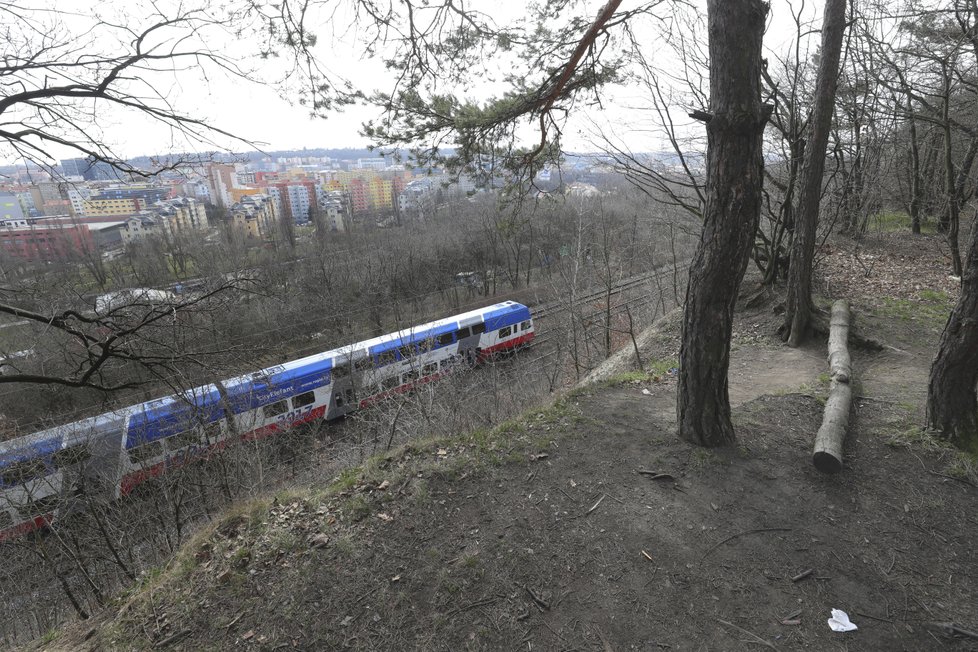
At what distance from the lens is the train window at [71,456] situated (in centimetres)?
806

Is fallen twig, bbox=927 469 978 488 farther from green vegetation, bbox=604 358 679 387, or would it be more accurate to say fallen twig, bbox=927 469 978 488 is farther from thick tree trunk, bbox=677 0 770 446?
green vegetation, bbox=604 358 679 387

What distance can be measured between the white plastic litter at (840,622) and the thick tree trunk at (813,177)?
5.27 metres

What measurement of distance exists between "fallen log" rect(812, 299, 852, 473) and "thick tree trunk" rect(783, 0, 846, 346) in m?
0.48

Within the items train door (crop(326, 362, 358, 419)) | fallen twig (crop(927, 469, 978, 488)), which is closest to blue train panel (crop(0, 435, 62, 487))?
train door (crop(326, 362, 358, 419))

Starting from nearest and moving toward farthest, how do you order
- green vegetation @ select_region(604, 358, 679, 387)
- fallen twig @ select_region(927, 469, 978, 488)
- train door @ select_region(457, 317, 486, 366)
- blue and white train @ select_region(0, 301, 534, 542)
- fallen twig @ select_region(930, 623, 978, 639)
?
1. fallen twig @ select_region(930, 623, 978, 639)
2. fallen twig @ select_region(927, 469, 978, 488)
3. green vegetation @ select_region(604, 358, 679, 387)
4. blue and white train @ select_region(0, 301, 534, 542)
5. train door @ select_region(457, 317, 486, 366)

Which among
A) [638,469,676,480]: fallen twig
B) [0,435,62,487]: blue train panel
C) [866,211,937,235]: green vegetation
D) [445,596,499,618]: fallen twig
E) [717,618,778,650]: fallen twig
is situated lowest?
[0,435,62,487]: blue train panel

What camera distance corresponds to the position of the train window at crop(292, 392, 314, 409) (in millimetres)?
12328

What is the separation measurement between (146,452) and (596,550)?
9795mm

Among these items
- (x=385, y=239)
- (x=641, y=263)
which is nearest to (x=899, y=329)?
(x=641, y=263)

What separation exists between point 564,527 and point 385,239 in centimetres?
2797

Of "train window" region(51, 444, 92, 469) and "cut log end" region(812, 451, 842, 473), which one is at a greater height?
"cut log end" region(812, 451, 842, 473)

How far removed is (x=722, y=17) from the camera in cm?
363

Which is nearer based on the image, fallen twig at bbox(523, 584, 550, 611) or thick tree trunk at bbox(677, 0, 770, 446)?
fallen twig at bbox(523, 584, 550, 611)

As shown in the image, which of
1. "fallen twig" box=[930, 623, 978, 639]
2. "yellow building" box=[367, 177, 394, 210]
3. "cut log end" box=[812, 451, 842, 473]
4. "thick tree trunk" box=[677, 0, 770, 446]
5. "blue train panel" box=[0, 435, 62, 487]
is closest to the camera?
"fallen twig" box=[930, 623, 978, 639]
